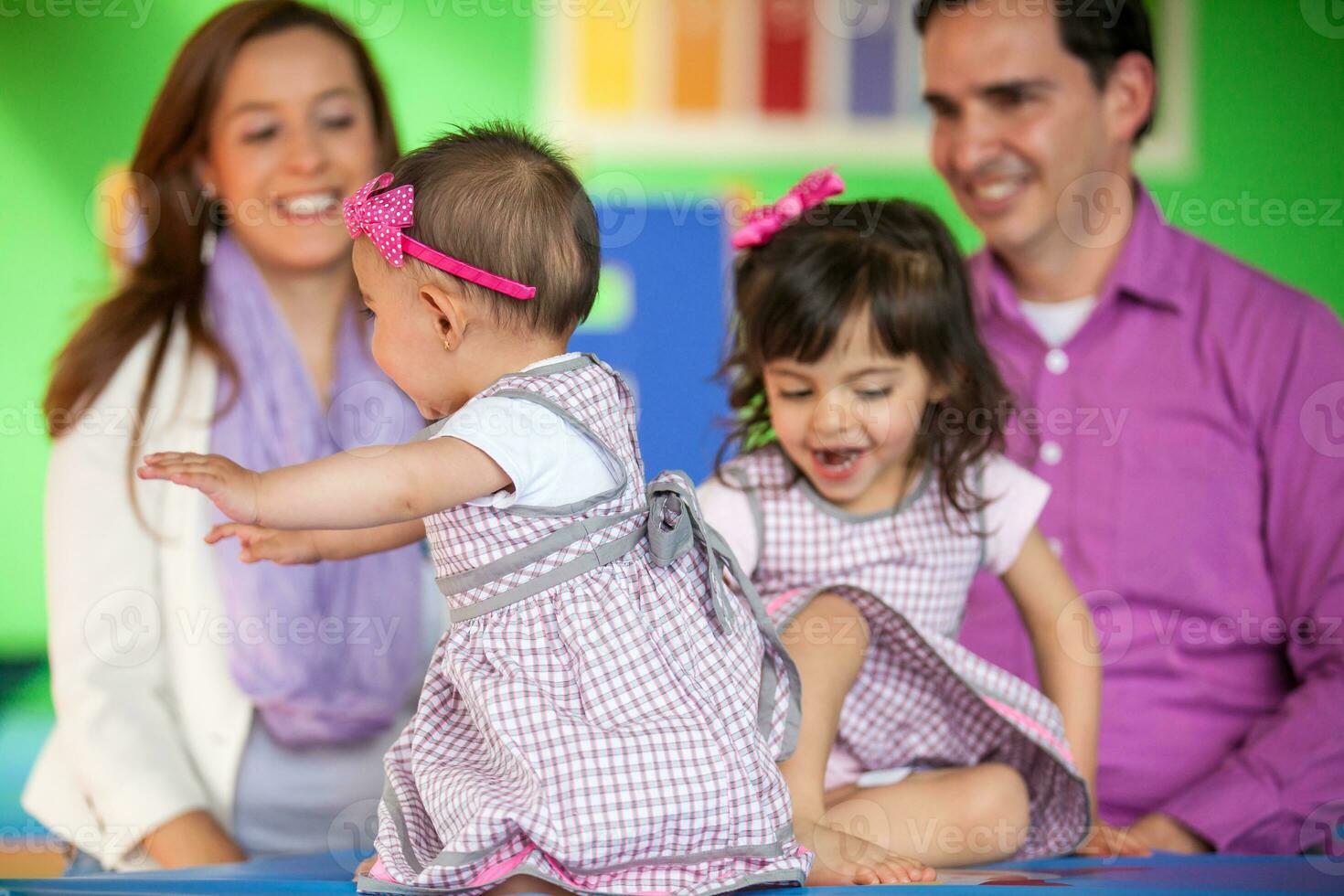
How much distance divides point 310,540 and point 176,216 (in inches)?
40.4

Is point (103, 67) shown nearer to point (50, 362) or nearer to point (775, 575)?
point (50, 362)

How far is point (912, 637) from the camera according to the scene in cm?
173

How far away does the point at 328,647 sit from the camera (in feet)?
7.67

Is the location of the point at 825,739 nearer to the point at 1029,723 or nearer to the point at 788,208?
the point at 1029,723

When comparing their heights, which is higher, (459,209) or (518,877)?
(459,209)

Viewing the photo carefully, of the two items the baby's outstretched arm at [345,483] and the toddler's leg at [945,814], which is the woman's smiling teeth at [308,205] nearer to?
the baby's outstretched arm at [345,483]

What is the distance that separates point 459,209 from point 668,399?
1.57 meters

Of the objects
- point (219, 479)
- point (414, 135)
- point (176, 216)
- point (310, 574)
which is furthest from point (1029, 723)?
point (414, 135)

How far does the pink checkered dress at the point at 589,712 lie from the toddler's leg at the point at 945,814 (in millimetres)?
247

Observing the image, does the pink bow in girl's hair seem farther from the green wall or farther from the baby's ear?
the green wall

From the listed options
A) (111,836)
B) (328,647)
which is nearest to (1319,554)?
(328,647)

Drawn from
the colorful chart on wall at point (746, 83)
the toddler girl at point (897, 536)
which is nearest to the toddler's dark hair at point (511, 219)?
the toddler girl at point (897, 536)

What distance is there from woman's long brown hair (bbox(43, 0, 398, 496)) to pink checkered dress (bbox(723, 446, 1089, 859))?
0.99m

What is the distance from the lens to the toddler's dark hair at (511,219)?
1.38m
